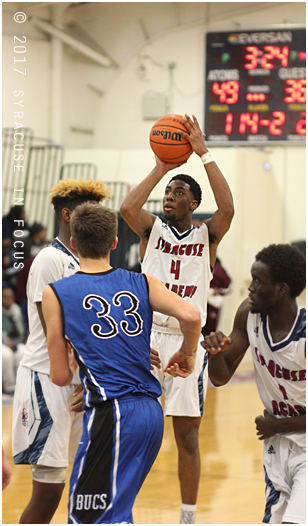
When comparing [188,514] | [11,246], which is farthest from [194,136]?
[11,246]

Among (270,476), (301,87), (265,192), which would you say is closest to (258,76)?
(301,87)

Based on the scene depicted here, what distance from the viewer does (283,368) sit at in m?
3.02

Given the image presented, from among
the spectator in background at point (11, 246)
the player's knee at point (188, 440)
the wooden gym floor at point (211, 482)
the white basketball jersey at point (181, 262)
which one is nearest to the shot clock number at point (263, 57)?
the spectator in background at point (11, 246)

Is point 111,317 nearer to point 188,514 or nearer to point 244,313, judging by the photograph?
point 244,313

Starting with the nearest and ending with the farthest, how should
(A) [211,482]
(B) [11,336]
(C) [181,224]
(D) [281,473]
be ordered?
(D) [281,473], (C) [181,224], (A) [211,482], (B) [11,336]

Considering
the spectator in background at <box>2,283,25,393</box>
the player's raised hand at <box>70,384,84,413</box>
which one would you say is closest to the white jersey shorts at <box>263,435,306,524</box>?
the player's raised hand at <box>70,384,84,413</box>

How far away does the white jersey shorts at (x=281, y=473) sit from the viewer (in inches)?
114

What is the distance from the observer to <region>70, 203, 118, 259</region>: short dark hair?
2.72 m

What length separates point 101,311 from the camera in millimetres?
2605

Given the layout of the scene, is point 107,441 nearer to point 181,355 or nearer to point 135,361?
point 135,361

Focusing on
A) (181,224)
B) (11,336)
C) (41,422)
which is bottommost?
(11,336)

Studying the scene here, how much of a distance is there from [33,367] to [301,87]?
834 cm

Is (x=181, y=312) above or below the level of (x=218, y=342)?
above

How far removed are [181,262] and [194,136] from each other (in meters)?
0.77
